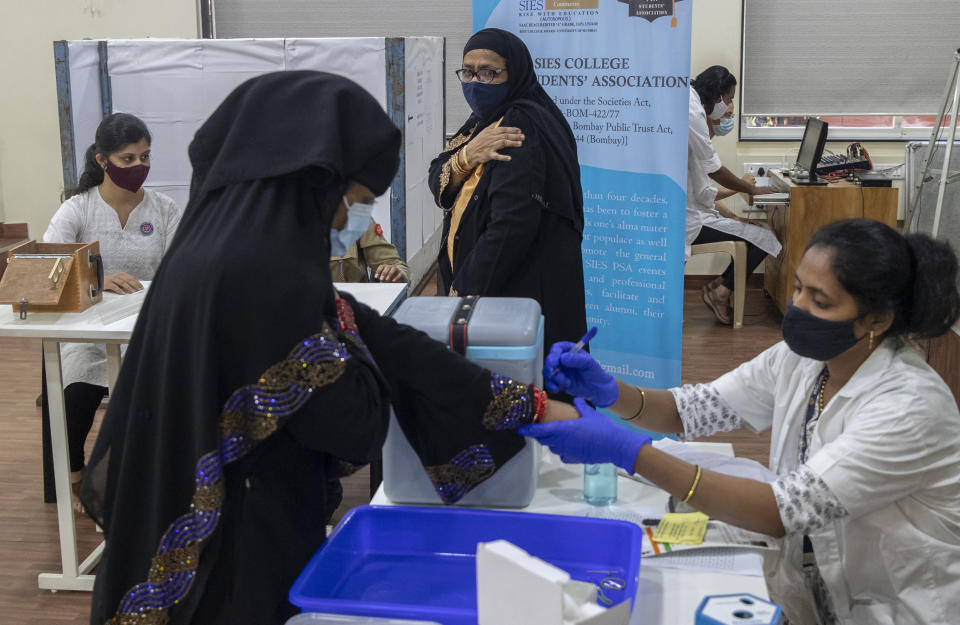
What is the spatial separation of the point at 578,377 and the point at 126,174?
6.68 feet

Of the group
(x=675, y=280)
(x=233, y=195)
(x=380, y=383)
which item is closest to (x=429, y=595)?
(x=380, y=383)

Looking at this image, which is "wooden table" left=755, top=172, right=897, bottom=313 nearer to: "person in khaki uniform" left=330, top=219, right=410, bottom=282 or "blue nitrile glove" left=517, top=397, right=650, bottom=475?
"person in khaki uniform" left=330, top=219, right=410, bottom=282

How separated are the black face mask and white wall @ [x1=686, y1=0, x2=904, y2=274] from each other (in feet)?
14.9

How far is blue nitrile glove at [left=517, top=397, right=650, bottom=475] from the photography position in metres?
1.59

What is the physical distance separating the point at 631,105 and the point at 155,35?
4151mm

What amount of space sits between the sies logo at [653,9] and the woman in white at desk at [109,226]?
5.71 feet

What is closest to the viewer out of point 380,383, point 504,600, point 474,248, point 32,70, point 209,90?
point 504,600

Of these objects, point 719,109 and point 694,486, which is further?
point 719,109

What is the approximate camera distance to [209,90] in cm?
488

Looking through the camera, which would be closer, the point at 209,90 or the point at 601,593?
the point at 601,593

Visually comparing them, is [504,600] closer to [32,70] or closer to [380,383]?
[380,383]

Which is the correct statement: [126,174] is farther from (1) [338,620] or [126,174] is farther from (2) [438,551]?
(1) [338,620]

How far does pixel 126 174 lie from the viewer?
3.30 metres

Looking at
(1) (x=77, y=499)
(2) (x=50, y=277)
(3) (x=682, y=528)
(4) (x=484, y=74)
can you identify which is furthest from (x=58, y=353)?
(3) (x=682, y=528)
